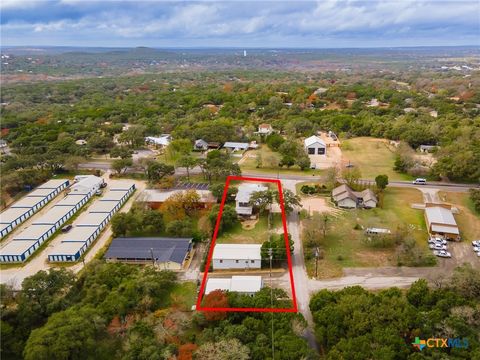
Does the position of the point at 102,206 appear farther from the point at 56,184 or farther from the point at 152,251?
the point at 152,251

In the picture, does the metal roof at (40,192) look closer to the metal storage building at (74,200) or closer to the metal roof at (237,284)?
the metal storage building at (74,200)

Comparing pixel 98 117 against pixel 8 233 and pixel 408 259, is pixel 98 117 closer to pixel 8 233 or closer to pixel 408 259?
pixel 8 233

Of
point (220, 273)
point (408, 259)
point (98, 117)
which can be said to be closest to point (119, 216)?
point (220, 273)

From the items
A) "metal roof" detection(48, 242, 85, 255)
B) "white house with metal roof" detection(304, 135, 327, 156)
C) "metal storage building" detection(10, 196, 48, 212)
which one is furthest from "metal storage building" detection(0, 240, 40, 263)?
"white house with metal roof" detection(304, 135, 327, 156)

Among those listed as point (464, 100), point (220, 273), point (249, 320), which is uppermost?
point (464, 100)

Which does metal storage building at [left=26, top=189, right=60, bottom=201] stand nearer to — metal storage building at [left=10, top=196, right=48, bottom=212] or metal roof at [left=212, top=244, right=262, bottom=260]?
metal storage building at [left=10, top=196, right=48, bottom=212]

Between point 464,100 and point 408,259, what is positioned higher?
point 464,100

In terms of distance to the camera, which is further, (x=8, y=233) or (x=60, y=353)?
(x=8, y=233)
